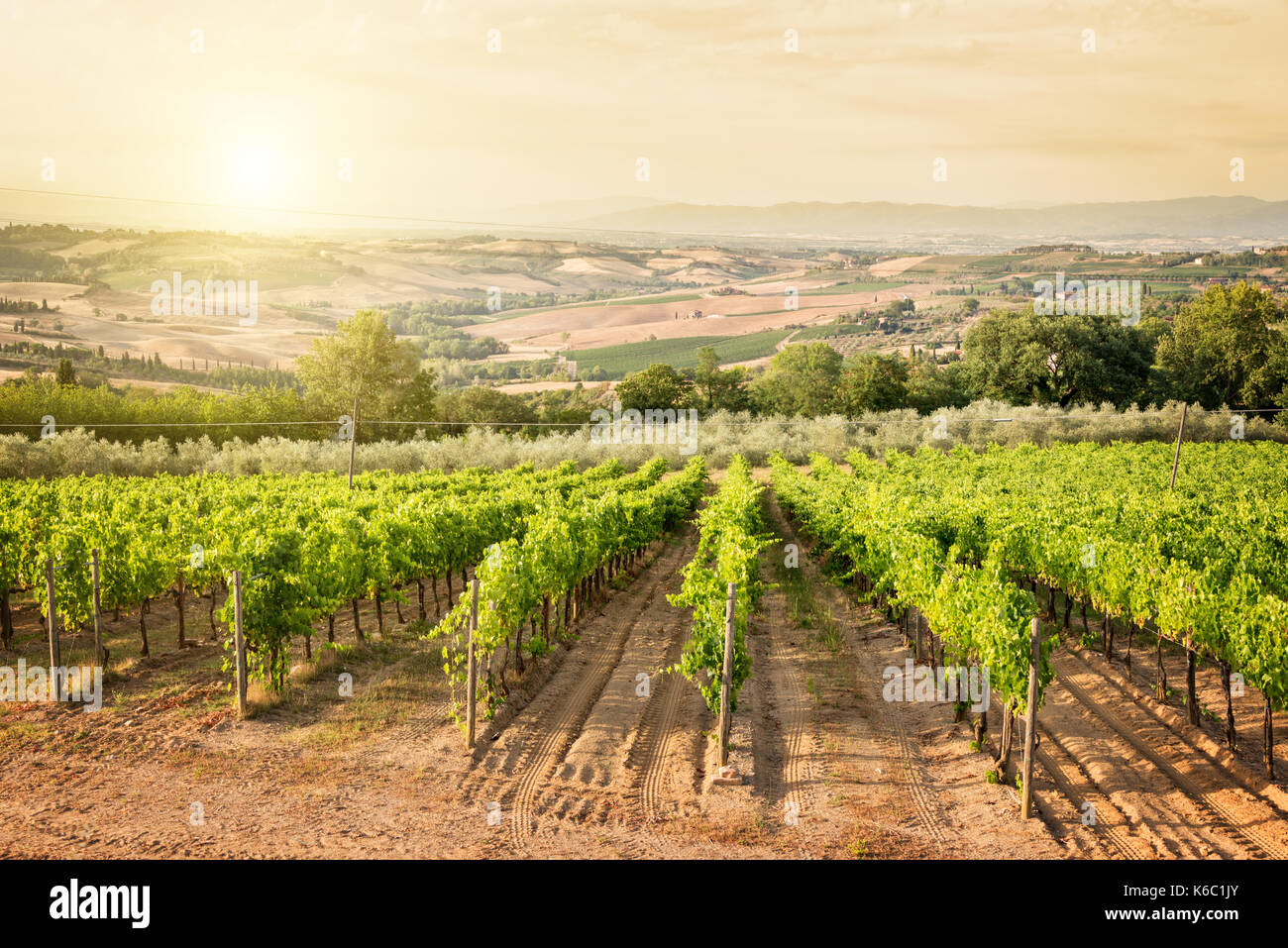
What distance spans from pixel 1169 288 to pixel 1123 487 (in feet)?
477

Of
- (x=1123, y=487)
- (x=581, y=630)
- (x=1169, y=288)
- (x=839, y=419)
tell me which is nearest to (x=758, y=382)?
(x=839, y=419)

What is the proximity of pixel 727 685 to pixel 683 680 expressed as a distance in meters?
3.73

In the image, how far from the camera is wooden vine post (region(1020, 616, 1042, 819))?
10.0 metres

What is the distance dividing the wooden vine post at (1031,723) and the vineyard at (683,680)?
5 centimetres

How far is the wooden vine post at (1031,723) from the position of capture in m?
10.0

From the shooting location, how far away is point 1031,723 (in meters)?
10.1

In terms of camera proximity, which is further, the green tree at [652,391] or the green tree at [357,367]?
the green tree at [652,391]

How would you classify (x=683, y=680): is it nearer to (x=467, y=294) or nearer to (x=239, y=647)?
(x=239, y=647)

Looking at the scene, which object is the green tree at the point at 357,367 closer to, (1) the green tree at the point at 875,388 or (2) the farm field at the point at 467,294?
(1) the green tree at the point at 875,388

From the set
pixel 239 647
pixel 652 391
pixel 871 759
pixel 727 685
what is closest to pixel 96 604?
pixel 239 647

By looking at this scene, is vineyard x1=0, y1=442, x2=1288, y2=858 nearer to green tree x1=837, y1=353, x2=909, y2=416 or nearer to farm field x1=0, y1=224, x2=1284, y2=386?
green tree x1=837, y1=353, x2=909, y2=416

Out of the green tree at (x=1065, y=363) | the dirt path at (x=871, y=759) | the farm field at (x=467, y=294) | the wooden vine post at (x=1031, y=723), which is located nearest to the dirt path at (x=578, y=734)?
the dirt path at (x=871, y=759)

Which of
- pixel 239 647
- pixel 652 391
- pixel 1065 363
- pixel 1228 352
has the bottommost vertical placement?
pixel 239 647

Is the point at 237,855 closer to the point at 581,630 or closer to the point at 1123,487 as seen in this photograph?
the point at 581,630
